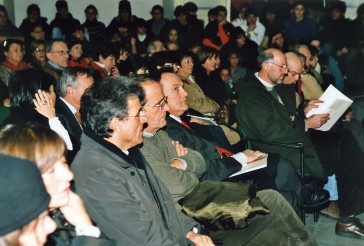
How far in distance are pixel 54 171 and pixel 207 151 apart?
2200mm

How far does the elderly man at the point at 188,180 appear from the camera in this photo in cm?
327

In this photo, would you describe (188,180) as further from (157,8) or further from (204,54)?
(157,8)

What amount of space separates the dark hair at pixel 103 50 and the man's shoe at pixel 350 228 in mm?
3149

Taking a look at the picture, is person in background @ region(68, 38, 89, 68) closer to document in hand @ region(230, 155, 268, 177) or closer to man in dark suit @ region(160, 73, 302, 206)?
man in dark suit @ region(160, 73, 302, 206)

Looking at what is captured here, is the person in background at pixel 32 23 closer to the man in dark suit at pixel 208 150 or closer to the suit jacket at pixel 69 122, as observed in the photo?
the suit jacket at pixel 69 122

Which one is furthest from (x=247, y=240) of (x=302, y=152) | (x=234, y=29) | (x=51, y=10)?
(x=51, y=10)

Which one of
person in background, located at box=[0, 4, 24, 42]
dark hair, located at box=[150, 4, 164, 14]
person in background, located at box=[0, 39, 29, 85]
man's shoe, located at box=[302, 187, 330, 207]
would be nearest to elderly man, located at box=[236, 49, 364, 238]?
man's shoe, located at box=[302, 187, 330, 207]

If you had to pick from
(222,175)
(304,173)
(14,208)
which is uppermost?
(14,208)

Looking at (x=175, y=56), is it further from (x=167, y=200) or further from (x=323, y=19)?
(x=323, y=19)

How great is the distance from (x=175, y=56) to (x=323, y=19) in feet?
17.6

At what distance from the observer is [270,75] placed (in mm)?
5180

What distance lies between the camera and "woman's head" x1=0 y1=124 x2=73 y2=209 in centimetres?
197

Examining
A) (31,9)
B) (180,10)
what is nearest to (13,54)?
(31,9)

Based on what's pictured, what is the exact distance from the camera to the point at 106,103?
115 inches
